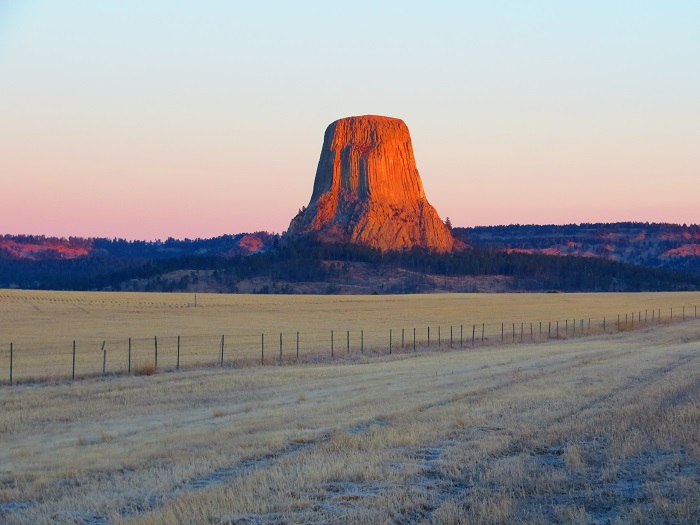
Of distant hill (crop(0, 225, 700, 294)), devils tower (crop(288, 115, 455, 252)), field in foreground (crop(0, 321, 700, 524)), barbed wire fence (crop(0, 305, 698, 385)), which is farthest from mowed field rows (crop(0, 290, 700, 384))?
devils tower (crop(288, 115, 455, 252))

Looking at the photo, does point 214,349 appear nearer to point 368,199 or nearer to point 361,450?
point 361,450

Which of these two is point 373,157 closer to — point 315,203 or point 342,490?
point 315,203

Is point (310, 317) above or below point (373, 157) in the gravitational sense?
below

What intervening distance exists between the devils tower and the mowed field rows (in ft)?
232

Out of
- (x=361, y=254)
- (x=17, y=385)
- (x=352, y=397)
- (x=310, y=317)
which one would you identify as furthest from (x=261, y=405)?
(x=361, y=254)

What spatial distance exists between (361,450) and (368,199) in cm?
17428

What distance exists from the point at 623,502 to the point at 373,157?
603 feet

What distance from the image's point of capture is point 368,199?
7421 inches

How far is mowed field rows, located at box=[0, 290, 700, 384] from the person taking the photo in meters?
39.1

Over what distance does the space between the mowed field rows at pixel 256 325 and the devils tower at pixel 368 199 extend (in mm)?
70724

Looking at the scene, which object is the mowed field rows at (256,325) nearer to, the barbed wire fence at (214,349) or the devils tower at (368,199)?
the barbed wire fence at (214,349)

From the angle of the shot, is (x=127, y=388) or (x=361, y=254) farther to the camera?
(x=361, y=254)

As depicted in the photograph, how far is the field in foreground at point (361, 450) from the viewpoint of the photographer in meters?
10.8

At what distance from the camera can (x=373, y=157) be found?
192 meters
